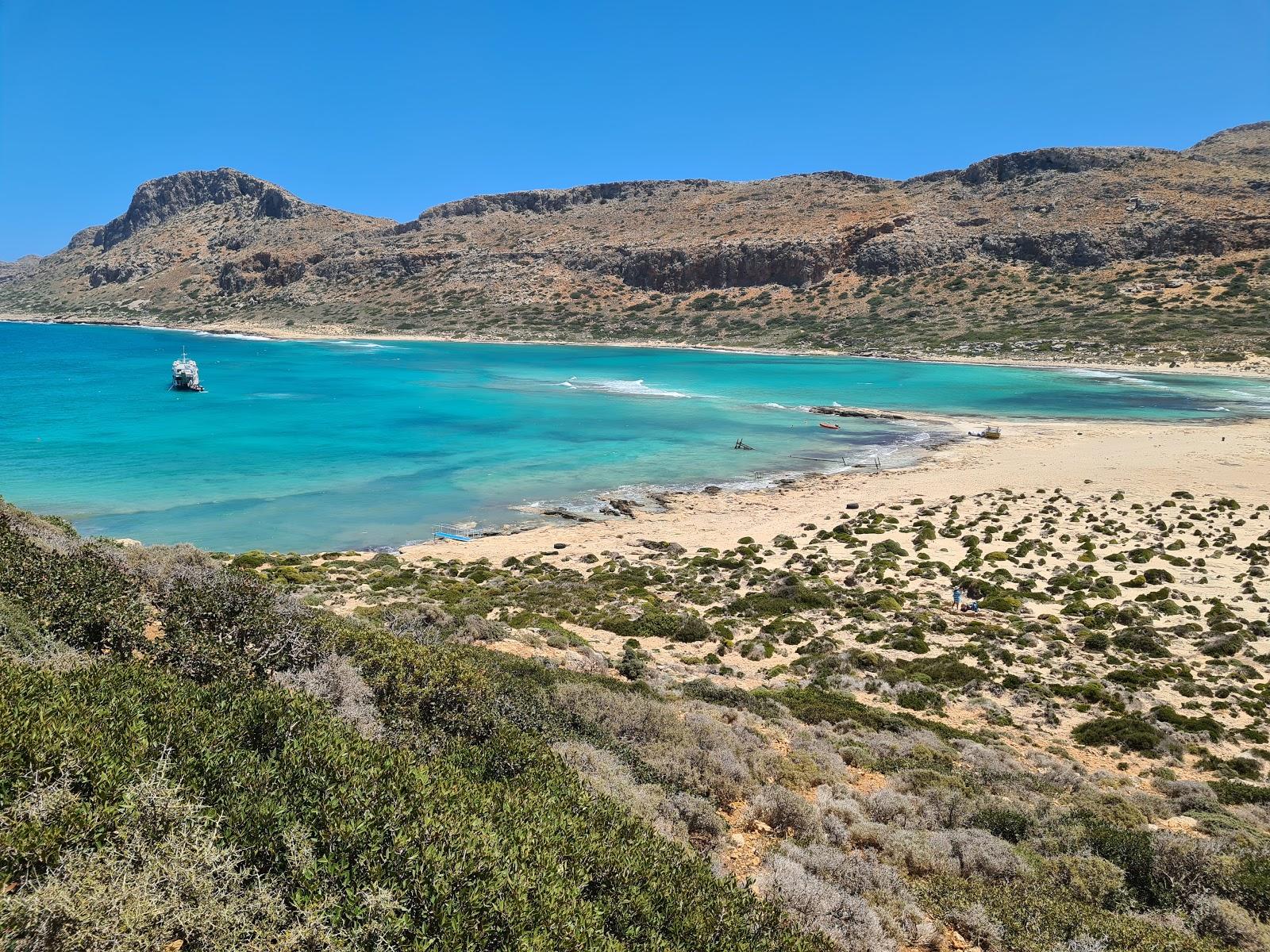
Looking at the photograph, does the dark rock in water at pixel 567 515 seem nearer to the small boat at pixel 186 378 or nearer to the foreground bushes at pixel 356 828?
the foreground bushes at pixel 356 828

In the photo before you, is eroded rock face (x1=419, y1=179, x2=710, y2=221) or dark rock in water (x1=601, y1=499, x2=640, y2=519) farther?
eroded rock face (x1=419, y1=179, x2=710, y2=221)

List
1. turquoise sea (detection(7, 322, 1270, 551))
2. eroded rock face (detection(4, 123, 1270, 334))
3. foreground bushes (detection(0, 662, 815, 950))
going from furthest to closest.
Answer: eroded rock face (detection(4, 123, 1270, 334)) < turquoise sea (detection(7, 322, 1270, 551)) < foreground bushes (detection(0, 662, 815, 950))

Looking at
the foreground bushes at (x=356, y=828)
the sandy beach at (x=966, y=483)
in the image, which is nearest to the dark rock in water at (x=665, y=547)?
the sandy beach at (x=966, y=483)

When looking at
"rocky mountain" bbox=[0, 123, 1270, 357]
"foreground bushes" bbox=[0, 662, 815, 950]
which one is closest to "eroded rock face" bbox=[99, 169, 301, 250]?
"rocky mountain" bbox=[0, 123, 1270, 357]

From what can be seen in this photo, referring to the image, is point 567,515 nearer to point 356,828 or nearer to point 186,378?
point 356,828

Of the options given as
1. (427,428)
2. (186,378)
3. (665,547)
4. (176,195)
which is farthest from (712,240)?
(176,195)

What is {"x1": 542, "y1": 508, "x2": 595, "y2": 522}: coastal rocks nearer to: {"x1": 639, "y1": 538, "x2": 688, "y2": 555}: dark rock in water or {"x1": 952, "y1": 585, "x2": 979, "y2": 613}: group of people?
{"x1": 639, "y1": 538, "x2": 688, "y2": 555}: dark rock in water
